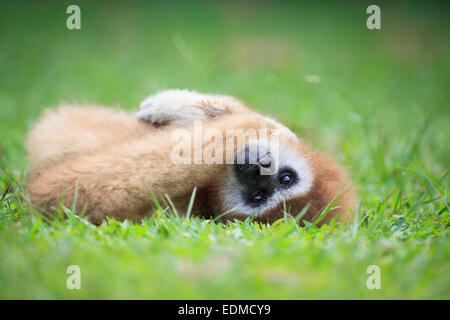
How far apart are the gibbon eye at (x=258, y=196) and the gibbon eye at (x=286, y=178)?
0.17 meters

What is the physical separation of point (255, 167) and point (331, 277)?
124 centimetres

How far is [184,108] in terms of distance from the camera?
4090 millimetres

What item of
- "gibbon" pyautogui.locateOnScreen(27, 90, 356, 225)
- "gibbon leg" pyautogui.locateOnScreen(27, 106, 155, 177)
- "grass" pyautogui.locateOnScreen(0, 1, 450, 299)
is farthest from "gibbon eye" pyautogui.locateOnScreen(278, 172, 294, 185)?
"gibbon leg" pyautogui.locateOnScreen(27, 106, 155, 177)

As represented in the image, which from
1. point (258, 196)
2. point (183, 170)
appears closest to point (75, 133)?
point (183, 170)

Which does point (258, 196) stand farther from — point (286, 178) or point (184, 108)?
point (184, 108)

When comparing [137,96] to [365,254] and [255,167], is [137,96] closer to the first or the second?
[255,167]

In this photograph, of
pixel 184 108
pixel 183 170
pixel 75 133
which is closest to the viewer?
pixel 183 170

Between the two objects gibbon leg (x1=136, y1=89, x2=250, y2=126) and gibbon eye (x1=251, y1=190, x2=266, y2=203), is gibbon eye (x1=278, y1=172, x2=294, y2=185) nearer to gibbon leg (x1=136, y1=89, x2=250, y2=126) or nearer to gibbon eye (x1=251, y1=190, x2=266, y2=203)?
gibbon eye (x1=251, y1=190, x2=266, y2=203)

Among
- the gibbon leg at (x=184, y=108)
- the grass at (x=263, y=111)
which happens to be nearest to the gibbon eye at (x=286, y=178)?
the grass at (x=263, y=111)

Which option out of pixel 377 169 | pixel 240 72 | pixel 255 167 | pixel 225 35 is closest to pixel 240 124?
pixel 255 167

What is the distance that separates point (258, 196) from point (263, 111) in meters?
1.88

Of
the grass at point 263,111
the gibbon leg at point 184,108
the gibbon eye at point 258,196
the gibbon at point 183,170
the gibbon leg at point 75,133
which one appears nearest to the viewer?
the grass at point 263,111

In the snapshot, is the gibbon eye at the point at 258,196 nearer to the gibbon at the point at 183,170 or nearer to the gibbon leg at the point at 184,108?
the gibbon at the point at 183,170

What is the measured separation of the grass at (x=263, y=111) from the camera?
2297 mm
